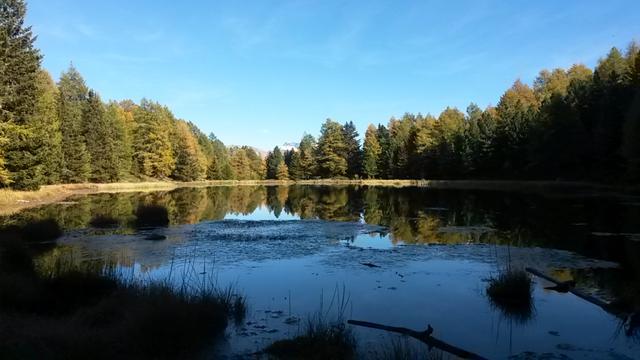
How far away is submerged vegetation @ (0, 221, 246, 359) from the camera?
675 cm

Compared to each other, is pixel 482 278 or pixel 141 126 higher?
pixel 141 126

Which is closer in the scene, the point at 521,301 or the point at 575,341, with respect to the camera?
the point at 575,341

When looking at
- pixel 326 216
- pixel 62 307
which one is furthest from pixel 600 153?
pixel 62 307

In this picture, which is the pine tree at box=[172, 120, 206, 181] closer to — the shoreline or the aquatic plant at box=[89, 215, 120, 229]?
the shoreline

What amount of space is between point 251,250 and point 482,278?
27.5 ft

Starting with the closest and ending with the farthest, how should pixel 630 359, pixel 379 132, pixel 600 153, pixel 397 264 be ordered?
pixel 630 359 → pixel 397 264 → pixel 600 153 → pixel 379 132

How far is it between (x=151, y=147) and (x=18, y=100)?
5684 cm

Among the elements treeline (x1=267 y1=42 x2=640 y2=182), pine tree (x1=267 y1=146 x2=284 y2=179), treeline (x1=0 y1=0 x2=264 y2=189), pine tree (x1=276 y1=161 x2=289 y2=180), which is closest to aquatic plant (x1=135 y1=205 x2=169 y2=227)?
treeline (x1=0 y1=0 x2=264 y2=189)

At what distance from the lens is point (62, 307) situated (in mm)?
9828

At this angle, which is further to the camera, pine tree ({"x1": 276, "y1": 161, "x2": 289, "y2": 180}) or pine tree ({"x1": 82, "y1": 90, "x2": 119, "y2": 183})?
pine tree ({"x1": 276, "y1": 161, "x2": 289, "y2": 180})

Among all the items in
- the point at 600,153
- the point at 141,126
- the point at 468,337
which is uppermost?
the point at 141,126

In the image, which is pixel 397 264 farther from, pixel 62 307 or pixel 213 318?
pixel 62 307

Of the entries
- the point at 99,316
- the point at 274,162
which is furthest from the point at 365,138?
the point at 99,316

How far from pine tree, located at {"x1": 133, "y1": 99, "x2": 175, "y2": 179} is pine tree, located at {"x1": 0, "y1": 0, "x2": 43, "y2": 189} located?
51839mm
